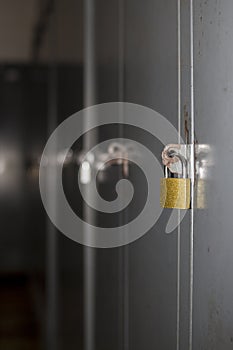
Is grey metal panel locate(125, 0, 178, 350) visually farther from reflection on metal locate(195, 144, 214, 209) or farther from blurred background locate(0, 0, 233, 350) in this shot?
reflection on metal locate(195, 144, 214, 209)

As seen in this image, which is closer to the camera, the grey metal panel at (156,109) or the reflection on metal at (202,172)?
the reflection on metal at (202,172)

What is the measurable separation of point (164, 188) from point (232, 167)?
26 centimetres

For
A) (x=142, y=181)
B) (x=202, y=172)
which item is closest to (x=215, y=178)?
(x=202, y=172)

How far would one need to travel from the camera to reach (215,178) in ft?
3.15

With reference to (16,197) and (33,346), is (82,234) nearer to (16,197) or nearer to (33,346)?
(33,346)

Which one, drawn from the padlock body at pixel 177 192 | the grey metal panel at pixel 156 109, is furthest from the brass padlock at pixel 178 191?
the grey metal panel at pixel 156 109

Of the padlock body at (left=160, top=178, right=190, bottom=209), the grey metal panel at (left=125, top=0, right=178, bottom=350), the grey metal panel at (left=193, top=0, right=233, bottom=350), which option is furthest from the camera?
the grey metal panel at (left=125, top=0, right=178, bottom=350)

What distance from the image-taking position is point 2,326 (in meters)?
4.50

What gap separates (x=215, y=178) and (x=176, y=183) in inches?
5.0

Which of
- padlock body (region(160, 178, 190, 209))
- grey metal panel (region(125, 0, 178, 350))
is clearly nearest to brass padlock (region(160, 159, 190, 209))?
padlock body (region(160, 178, 190, 209))

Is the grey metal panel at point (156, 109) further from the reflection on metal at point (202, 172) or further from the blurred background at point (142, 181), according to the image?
the reflection on metal at point (202, 172)

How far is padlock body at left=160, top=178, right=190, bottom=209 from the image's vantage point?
1.07m

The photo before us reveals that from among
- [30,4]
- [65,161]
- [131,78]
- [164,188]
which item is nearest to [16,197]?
[30,4]

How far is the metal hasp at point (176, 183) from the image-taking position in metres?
1.07
